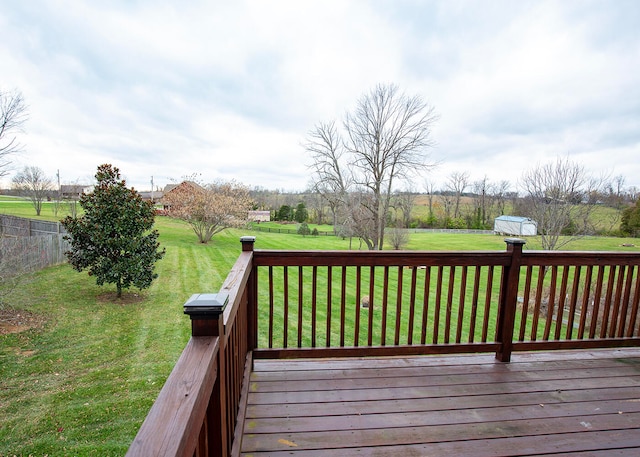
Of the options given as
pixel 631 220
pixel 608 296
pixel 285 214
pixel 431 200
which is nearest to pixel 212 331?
pixel 608 296

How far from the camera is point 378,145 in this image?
57.9ft

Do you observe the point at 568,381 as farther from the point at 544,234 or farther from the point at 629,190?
the point at 629,190

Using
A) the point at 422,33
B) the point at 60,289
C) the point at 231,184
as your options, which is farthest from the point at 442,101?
the point at 60,289

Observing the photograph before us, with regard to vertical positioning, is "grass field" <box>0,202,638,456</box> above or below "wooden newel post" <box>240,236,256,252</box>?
below

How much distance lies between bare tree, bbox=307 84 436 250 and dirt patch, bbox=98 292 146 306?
473 inches

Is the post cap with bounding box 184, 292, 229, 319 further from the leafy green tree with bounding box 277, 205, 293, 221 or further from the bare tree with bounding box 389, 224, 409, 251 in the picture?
the leafy green tree with bounding box 277, 205, 293, 221

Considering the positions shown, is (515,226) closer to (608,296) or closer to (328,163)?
(328,163)

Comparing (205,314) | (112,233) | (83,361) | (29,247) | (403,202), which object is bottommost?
(83,361)

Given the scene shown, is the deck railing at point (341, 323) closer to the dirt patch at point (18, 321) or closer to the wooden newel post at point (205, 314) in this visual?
the wooden newel post at point (205, 314)

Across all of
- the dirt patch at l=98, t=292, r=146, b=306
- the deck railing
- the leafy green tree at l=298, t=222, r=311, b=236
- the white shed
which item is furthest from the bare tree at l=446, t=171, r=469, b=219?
the deck railing

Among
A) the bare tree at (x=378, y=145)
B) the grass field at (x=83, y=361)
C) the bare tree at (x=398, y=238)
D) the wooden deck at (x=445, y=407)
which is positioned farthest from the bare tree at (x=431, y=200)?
the wooden deck at (x=445, y=407)

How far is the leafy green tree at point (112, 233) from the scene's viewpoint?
23.4 feet

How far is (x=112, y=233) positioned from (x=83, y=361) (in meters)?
3.19

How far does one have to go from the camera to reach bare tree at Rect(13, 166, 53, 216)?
635 inches
